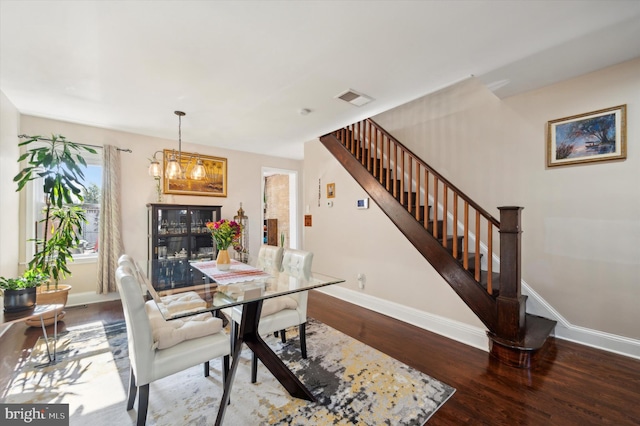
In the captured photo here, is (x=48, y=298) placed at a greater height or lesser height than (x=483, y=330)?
greater

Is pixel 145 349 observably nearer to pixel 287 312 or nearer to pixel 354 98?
pixel 287 312

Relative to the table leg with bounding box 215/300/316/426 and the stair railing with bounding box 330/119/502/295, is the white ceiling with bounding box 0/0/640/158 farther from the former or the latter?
the table leg with bounding box 215/300/316/426

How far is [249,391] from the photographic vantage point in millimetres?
1913

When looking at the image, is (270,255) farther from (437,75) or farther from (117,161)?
(117,161)

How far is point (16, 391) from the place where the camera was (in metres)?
1.90

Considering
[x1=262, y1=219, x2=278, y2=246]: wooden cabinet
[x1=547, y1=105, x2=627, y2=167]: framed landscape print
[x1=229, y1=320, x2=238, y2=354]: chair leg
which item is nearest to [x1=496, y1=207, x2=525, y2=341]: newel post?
[x1=547, y1=105, x2=627, y2=167]: framed landscape print

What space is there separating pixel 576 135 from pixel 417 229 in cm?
177

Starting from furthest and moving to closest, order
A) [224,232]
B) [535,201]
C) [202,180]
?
[202,180] < [535,201] < [224,232]

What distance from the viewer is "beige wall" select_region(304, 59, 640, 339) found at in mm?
2441

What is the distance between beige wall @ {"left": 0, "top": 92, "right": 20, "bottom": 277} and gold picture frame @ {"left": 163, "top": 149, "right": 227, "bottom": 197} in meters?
1.63

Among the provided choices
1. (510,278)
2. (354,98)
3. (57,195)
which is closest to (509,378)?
(510,278)

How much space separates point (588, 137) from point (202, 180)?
518cm

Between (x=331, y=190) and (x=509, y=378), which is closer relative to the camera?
(x=509, y=378)

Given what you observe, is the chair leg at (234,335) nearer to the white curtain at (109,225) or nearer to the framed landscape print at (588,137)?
→ the white curtain at (109,225)
